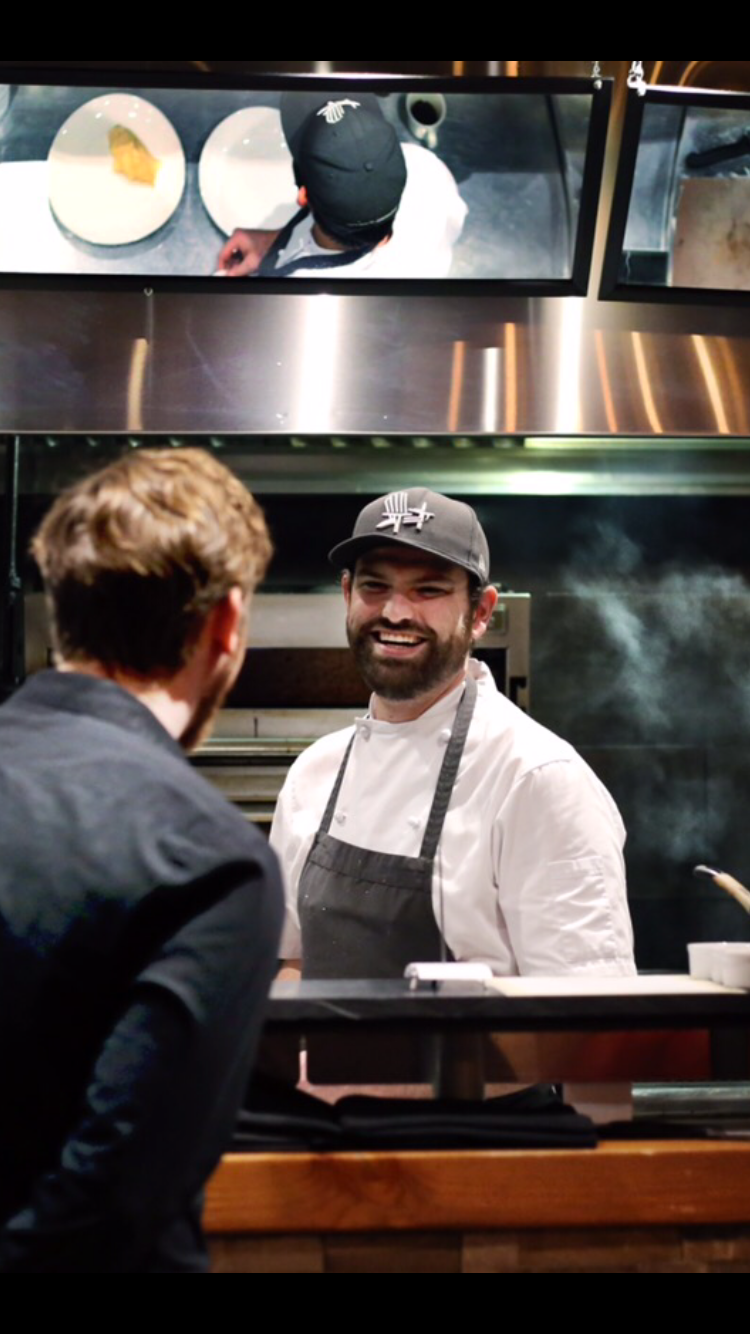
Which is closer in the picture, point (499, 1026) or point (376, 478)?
point (499, 1026)

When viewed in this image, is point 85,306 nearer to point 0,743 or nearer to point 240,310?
point 240,310

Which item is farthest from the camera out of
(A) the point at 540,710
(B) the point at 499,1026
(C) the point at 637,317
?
(A) the point at 540,710

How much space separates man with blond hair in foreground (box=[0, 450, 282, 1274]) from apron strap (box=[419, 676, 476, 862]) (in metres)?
1.26

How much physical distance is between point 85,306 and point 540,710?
1.97 m

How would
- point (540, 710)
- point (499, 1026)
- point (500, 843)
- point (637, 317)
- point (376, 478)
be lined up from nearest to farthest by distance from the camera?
point (499, 1026) < point (500, 843) < point (637, 317) < point (376, 478) < point (540, 710)

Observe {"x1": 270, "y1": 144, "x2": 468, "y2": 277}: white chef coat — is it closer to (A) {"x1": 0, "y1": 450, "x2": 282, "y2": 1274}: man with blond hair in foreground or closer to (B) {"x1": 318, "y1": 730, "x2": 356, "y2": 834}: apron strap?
(B) {"x1": 318, "y1": 730, "x2": 356, "y2": 834}: apron strap

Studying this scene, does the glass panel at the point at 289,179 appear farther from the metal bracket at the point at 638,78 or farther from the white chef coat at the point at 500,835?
the white chef coat at the point at 500,835

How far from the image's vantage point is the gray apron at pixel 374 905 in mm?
2377

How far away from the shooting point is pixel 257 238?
92.7 inches

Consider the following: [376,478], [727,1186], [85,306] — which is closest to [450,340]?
[85,306]

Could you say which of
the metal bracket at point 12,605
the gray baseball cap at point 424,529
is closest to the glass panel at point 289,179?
the gray baseball cap at point 424,529

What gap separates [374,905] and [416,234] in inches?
44.7

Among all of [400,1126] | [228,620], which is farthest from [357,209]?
[400,1126]

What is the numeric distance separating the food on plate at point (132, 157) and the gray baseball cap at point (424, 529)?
0.68 meters
